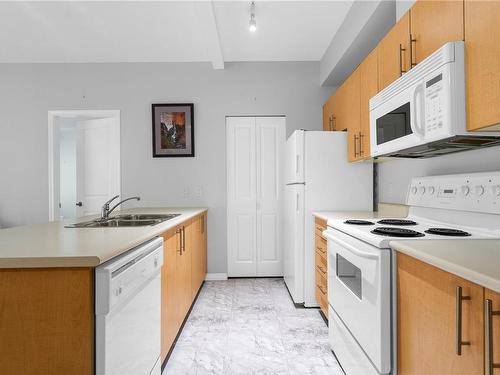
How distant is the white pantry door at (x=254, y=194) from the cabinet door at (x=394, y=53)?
71.1 inches

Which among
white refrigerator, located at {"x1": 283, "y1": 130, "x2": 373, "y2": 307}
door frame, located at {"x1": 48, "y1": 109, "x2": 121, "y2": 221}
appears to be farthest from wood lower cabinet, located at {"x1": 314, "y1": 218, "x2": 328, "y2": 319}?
door frame, located at {"x1": 48, "y1": 109, "x2": 121, "y2": 221}

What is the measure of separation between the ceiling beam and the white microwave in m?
1.43

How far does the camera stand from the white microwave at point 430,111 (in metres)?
1.24

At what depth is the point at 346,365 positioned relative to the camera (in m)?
1.71

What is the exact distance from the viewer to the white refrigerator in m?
2.75

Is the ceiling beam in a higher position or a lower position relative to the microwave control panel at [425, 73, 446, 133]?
higher

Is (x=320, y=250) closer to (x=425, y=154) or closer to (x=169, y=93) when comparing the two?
(x=425, y=154)

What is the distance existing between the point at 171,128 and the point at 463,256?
3.24m

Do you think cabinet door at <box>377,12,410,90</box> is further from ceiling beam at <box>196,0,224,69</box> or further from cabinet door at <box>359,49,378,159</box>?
ceiling beam at <box>196,0,224,69</box>

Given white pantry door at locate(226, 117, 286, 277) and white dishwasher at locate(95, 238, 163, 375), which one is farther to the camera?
white pantry door at locate(226, 117, 286, 277)

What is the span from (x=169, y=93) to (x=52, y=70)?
1397 mm

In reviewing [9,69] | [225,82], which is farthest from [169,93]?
[9,69]

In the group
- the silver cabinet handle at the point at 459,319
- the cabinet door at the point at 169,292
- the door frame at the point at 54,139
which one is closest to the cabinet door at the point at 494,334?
the silver cabinet handle at the point at 459,319

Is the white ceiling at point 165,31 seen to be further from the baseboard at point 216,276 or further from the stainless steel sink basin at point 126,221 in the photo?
the baseboard at point 216,276
